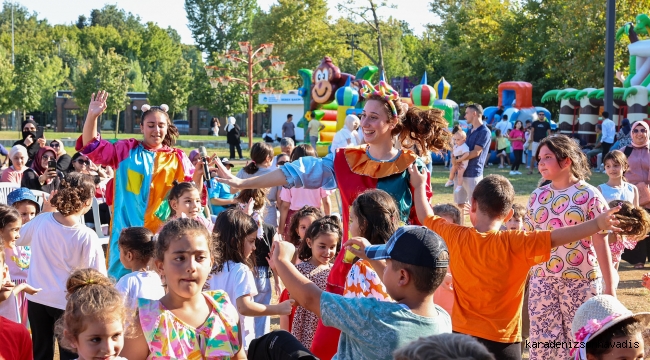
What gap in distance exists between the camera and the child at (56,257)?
507cm

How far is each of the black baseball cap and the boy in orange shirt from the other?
1437mm

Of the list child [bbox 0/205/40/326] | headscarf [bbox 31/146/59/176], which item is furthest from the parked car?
child [bbox 0/205/40/326]

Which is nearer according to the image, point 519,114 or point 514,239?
point 514,239

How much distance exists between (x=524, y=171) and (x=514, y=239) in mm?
20466

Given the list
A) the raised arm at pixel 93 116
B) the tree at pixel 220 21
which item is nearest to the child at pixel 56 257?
the raised arm at pixel 93 116

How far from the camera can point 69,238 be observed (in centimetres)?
508

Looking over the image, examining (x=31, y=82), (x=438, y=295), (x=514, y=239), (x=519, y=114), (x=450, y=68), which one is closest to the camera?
(x=514, y=239)

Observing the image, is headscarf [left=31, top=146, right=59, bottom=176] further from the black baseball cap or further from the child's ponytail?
the black baseball cap

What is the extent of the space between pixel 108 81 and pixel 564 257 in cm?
5079

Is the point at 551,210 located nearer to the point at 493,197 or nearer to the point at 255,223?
the point at 493,197

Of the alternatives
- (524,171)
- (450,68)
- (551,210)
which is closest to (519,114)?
(524,171)

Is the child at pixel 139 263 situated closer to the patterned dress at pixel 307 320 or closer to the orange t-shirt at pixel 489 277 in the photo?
the patterned dress at pixel 307 320

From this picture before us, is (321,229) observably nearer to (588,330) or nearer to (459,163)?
(588,330)

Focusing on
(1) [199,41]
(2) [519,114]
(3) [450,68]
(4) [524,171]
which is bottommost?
(4) [524,171]
